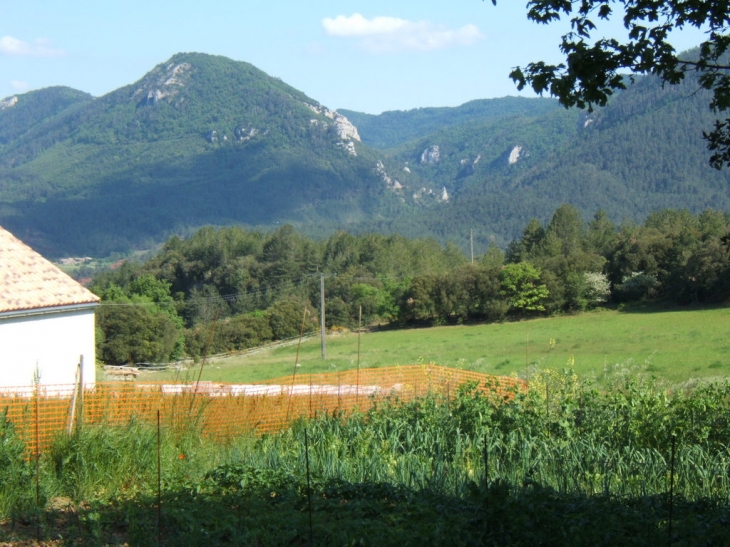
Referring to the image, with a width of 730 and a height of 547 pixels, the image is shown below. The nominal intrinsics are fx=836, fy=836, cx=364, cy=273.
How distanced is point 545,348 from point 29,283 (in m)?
26.1

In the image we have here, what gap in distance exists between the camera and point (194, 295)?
90750 millimetres

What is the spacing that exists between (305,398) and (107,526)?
5.12 meters

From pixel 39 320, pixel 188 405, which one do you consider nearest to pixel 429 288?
pixel 39 320

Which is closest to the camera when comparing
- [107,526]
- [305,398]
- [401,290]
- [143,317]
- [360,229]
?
[107,526]

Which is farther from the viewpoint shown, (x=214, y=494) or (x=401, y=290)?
(x=401, y=290)

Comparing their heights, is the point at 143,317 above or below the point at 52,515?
below

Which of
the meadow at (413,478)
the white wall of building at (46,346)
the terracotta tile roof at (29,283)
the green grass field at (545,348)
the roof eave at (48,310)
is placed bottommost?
the green grass field at (545,348)

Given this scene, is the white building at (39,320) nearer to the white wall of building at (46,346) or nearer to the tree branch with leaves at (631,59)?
the white wall of building at (46,346)

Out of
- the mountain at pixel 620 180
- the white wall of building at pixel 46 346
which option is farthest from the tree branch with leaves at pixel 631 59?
the mountain at pixel 620 180

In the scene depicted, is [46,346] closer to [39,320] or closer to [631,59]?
[39,320]

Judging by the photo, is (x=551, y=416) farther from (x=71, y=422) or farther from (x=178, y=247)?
(x=178, y=247)

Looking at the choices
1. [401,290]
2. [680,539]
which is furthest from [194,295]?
[680,539]

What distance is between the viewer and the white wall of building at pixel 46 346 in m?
19.1

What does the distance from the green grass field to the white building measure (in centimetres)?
341
